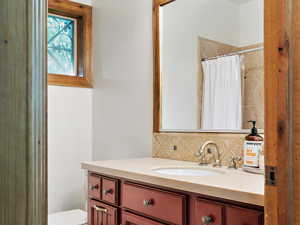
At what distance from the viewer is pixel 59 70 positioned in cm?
294

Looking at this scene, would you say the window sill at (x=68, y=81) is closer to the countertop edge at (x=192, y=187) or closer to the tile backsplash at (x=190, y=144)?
the tile backsplash at (x=190, y=144)

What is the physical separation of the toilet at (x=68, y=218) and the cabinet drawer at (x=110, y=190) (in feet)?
2.30

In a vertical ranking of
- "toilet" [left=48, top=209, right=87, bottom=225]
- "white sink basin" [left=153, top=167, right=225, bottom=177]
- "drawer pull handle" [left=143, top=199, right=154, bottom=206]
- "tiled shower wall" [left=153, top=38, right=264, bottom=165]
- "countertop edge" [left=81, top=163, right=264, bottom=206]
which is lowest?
"toilet" [left=48, top=209, right=87, bottom=225]

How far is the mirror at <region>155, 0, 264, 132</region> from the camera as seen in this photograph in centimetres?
174

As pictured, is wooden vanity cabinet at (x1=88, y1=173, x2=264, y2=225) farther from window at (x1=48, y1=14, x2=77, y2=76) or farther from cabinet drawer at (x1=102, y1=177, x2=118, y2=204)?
window at (x1=48, y1=14, x2=77, y2=76)

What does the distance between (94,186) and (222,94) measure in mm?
961

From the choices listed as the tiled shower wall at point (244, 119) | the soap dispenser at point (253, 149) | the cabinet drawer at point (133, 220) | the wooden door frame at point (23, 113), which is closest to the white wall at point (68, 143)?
the tiled shower wall at point (244, 119)

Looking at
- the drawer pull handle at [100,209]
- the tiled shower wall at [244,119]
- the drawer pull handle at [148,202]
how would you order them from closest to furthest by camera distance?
the drawer pull handle at [148,202] < the tiled shower wall at [244,119] < the drawer pull handle at [100,209]

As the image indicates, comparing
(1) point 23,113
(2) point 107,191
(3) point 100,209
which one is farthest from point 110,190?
(1) point 23,113

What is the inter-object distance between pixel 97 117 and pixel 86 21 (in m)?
0.95

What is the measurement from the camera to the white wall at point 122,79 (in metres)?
2.42

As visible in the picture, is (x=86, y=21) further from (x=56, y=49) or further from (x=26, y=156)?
(x=26, y=156)

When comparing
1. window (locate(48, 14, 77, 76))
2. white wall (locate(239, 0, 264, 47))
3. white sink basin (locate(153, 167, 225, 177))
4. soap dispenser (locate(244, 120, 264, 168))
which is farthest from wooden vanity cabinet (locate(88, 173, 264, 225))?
window (locate(48, 14, 77, 76))

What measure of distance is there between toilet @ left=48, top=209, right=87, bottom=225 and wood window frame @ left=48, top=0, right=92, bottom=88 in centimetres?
114
